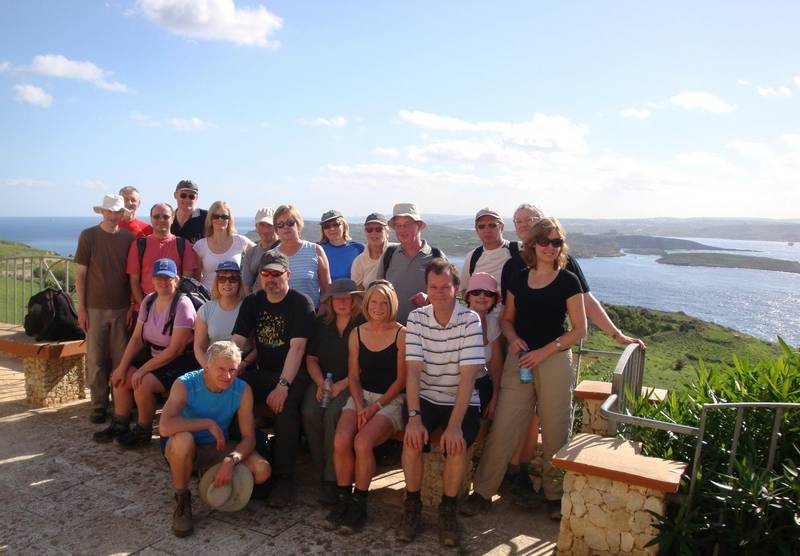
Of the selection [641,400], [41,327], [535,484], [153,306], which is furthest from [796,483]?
[41,327]

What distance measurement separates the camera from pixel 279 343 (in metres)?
4.33

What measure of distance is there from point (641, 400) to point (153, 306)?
12.3 feet

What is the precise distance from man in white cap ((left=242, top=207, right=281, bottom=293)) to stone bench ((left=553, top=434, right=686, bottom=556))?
3.16 meters

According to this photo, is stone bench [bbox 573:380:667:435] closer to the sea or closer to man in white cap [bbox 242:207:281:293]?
man in white cap [bbox 242:207:281:293]

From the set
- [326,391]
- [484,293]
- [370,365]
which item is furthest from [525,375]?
[326,391]

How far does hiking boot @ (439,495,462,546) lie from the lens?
341 cm

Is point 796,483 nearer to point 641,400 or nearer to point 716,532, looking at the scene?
point 716,532

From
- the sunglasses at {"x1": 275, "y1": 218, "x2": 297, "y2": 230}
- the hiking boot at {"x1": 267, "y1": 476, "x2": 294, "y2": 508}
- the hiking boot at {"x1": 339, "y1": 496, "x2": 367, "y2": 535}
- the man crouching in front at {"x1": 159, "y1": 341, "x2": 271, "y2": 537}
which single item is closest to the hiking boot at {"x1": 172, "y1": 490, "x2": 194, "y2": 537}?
the man crouching in front at {"x1": 159, "y1": 341, "x2": 271, "y2": 537}

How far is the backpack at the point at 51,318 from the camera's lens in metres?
5.81

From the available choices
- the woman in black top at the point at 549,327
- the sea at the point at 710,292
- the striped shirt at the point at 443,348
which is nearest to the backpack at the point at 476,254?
the woman in black top at the point at 549,327

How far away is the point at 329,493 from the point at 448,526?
0.81 metres

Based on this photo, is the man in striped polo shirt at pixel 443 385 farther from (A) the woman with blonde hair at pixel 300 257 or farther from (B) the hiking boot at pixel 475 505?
(A) the woman with blonde hair at pixel 300 257

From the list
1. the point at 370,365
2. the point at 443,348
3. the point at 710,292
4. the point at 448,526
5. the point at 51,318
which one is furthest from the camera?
the point at 710,292

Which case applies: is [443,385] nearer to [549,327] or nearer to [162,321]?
[549,327]
